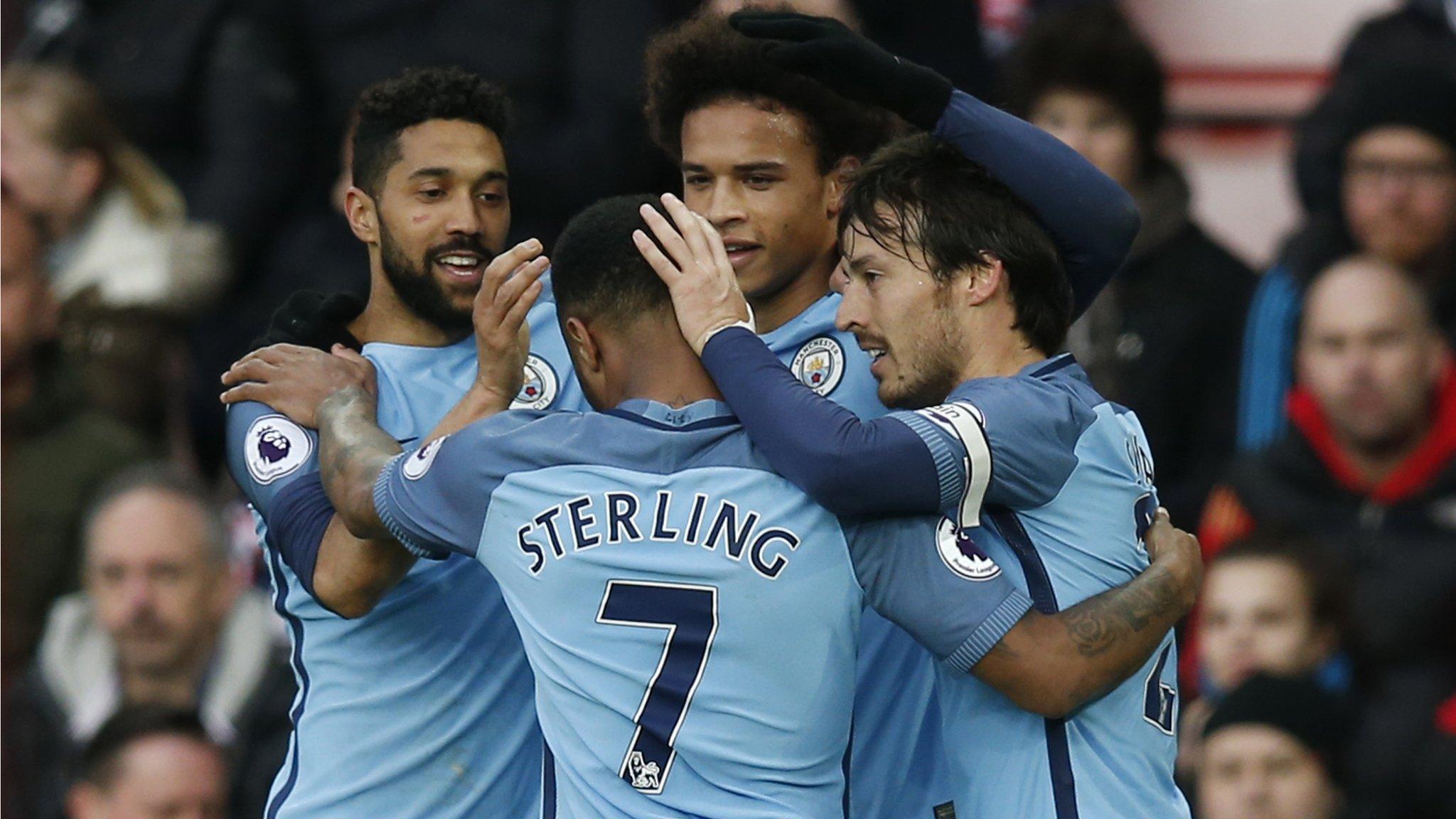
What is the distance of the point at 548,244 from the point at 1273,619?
96.5 inches

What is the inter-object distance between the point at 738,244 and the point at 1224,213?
177 inches

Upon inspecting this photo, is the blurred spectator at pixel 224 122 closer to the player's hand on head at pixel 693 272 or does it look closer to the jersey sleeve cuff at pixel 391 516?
the jersey sleeve cuff at pixel 391 516

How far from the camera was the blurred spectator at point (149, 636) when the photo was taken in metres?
7.18

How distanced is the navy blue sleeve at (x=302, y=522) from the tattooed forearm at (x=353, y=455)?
5 cm

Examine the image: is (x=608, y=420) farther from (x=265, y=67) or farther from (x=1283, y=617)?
(x=265, y=67)

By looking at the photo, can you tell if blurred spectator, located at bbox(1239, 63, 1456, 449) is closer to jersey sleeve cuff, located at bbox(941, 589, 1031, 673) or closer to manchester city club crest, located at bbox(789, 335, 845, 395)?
manchester city club crest, located at bbox(789, 335, 845, 395)

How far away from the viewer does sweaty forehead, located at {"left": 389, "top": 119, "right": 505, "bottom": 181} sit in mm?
4730

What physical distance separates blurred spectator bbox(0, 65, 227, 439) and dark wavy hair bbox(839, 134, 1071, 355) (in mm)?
4092

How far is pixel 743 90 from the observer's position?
15.6 feet

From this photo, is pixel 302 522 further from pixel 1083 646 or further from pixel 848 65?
pixel 1083 646

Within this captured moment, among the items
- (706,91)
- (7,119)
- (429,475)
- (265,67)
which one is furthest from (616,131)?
(429,475)

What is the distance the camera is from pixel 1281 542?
21.6 feet

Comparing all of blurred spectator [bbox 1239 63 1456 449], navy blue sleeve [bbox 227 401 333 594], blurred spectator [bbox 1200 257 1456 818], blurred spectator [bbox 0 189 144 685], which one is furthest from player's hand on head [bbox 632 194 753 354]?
blurred spectator [bbox 0 189 144 685]

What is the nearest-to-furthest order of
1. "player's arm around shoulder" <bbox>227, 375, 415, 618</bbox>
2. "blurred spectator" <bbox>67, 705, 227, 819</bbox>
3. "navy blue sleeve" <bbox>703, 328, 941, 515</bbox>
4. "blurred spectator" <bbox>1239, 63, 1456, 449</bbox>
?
1. "navy blue sleeve" <bbox>703, 328, 941, 515</bbox>
2. "player's arm around shoulder" <bbox>227, 375, 415, 618</bbox>
3. "blurred spectator" <bbox>67, 705, 227, 819</bbox>
4. "blurred spectator" <bbox>1239, 63, 1456, 449</bbox>
